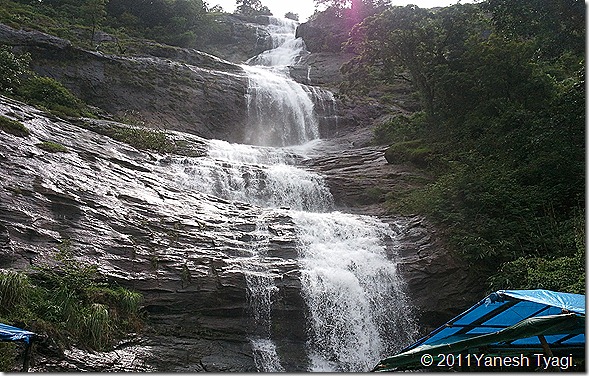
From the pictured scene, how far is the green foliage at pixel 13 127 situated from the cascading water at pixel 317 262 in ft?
15.1

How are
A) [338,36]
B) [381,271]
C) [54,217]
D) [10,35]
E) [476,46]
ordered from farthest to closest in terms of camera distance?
[338,36]
[10,35]
[476,46]
[381,271]
[54,217]

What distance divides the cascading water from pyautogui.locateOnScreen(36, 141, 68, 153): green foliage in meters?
3.60

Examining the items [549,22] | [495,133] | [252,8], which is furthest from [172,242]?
[252,8]

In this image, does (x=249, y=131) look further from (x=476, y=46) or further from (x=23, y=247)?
(x=23, y=247)

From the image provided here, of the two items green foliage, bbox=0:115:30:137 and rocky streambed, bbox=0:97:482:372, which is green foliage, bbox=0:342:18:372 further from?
green foliage, bbox=0:115:30:137

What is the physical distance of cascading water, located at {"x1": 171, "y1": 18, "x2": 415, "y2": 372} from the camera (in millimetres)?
11484

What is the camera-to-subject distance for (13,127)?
46.2 ft

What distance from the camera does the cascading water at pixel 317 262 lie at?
1148cm

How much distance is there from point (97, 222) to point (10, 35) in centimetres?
1503

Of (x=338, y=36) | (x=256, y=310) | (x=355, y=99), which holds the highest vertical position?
(x=338, y=36)

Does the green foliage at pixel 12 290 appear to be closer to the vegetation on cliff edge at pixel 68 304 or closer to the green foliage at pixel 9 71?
the vegetation on cliff edge at pixel 68 304

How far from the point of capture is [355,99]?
29375mm

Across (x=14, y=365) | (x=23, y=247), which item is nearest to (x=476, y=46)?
(x=23, y=247)

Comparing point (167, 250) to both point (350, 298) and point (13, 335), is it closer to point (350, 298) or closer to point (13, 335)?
point (350, 298)
